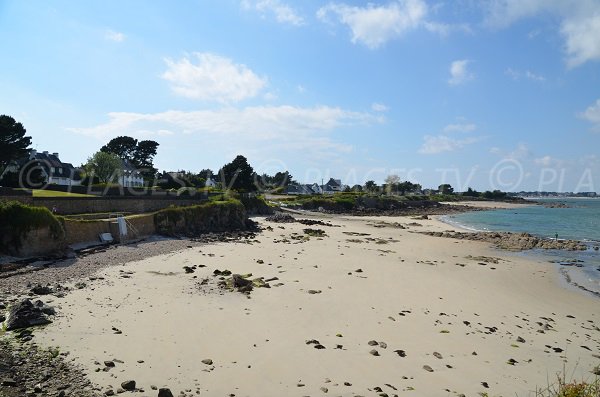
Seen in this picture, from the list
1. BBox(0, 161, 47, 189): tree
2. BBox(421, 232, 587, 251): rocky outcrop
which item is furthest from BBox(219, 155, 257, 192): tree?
BBox(421, 232, 587, 251): rocky outcrop

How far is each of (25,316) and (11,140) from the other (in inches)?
1922

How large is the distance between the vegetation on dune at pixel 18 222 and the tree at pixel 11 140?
115ft

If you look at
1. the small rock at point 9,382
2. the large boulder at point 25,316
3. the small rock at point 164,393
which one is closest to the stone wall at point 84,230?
the large boulder at point 25,316

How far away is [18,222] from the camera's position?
18531 mm

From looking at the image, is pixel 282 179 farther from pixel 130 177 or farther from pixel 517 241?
pixel 517 241

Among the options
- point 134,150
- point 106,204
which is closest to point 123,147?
point 134,150

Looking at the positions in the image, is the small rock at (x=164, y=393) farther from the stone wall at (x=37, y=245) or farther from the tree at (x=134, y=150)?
the tree at (x=134, y=150)

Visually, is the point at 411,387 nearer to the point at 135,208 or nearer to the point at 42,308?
the point at 42,308

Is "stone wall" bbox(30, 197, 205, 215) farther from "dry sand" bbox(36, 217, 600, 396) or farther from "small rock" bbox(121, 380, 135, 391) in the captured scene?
"small rock" bbox(121, 380, 135, 391)

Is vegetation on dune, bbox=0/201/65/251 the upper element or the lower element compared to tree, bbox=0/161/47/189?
lower

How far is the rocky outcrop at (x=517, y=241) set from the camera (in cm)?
3484

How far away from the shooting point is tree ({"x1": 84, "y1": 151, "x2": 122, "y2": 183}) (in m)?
62.7

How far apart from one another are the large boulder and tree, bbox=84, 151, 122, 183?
5682 cm

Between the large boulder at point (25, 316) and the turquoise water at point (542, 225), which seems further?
the turquoise water at point (542, 225)
